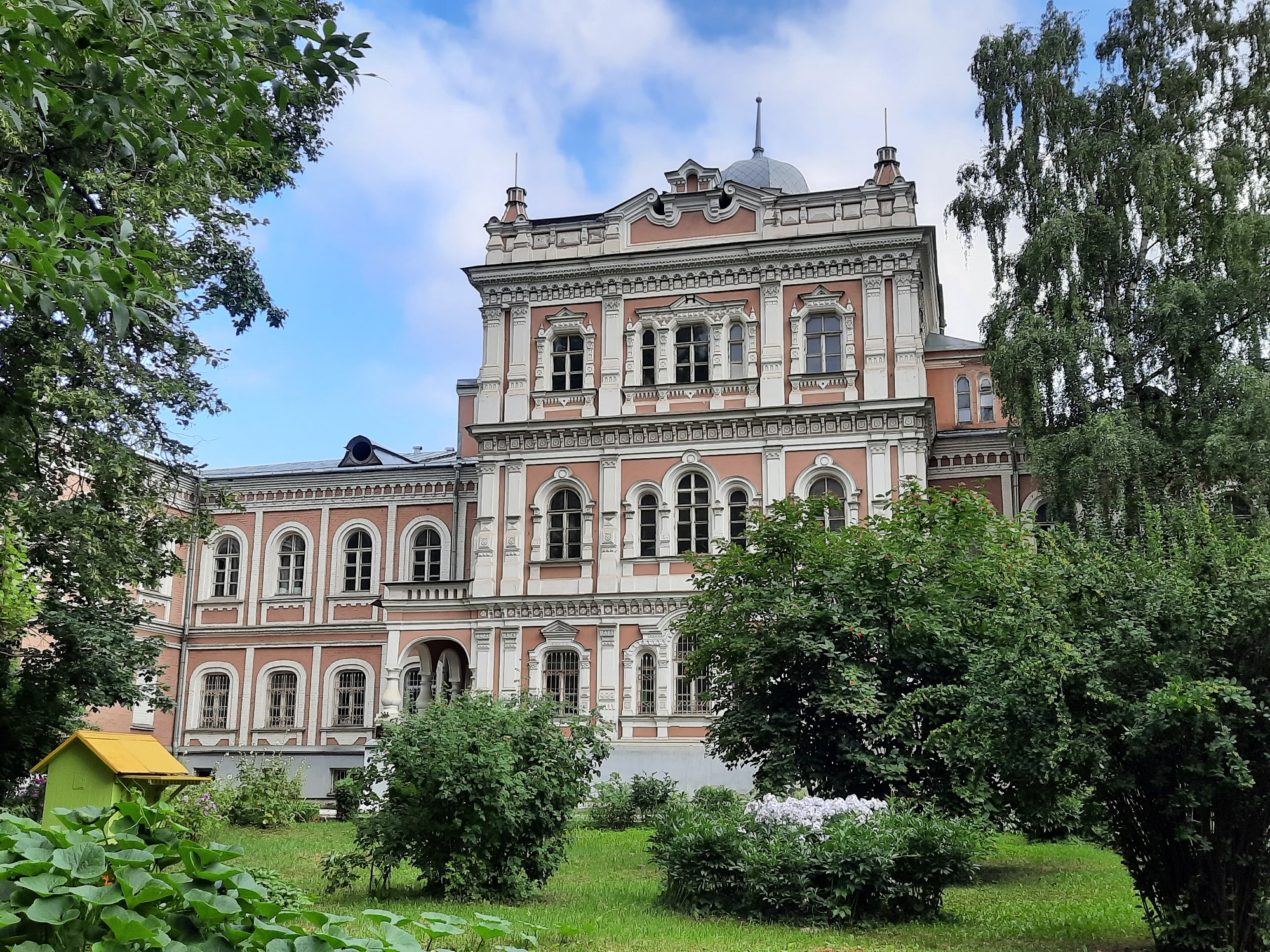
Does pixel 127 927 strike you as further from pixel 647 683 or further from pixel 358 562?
pixel 358 562

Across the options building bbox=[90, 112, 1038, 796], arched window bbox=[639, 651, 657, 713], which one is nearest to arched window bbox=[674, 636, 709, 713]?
building bbox=[90, 112, 1038, 796]

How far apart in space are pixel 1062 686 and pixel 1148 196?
16833mm

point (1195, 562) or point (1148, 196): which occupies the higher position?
point (1148, 196)

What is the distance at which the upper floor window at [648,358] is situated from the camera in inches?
1144

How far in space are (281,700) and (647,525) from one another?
12.5 metres

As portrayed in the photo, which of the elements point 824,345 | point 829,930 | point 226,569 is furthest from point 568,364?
point 829,930

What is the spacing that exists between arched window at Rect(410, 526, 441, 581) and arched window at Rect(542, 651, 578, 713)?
6.49 m

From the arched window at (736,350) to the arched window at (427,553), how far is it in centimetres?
1020

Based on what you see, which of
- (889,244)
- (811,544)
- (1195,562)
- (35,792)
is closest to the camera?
(1195,562)

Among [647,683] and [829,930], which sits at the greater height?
[647,683]

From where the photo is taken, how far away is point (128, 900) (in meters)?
3.59

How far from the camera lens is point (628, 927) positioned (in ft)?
32.8

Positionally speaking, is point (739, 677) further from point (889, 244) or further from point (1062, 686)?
point (889, 244)

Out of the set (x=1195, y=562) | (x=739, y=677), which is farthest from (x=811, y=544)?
(x=1195, y=562)
